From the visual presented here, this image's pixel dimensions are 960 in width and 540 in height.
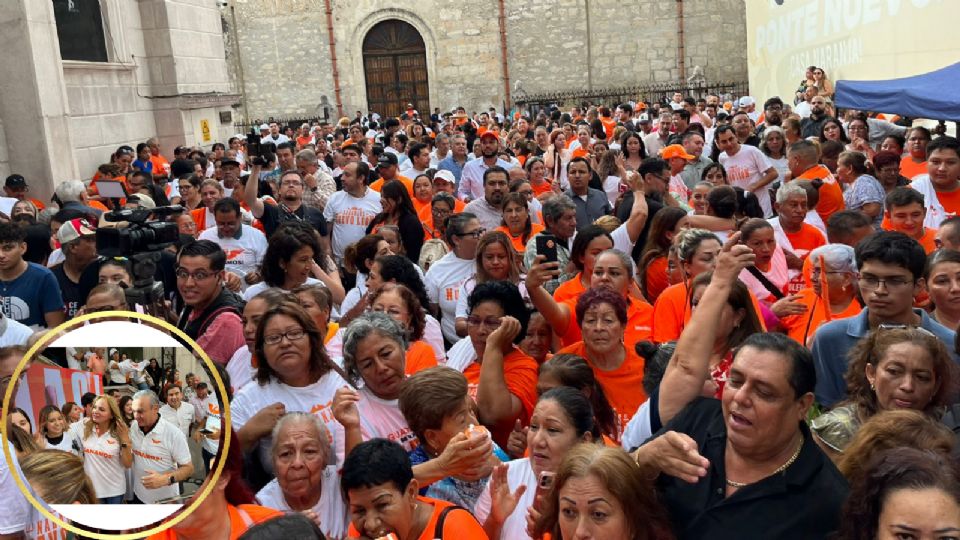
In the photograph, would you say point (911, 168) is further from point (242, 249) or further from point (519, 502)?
point (519, 502)

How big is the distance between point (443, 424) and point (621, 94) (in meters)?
30.1

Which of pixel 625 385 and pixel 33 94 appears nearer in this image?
pixel 625 385

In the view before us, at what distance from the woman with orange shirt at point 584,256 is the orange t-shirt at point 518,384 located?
1279 mm

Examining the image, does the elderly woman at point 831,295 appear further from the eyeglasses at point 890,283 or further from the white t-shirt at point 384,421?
the white t-shirt at point 384,421

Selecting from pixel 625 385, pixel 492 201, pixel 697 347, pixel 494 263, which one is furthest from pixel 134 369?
pixel 492 201

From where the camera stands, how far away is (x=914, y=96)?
33.5ft

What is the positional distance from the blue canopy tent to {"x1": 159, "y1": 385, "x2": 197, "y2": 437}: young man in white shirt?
29.2 feet

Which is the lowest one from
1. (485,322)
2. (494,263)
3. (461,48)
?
(485,322)

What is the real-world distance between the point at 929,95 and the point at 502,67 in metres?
24.4

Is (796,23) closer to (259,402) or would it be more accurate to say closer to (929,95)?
(929,95)

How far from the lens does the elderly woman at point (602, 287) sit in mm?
5391

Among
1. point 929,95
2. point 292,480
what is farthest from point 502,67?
point 292,480

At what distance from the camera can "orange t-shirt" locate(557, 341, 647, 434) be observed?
4.71 m

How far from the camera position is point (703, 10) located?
107 feet
